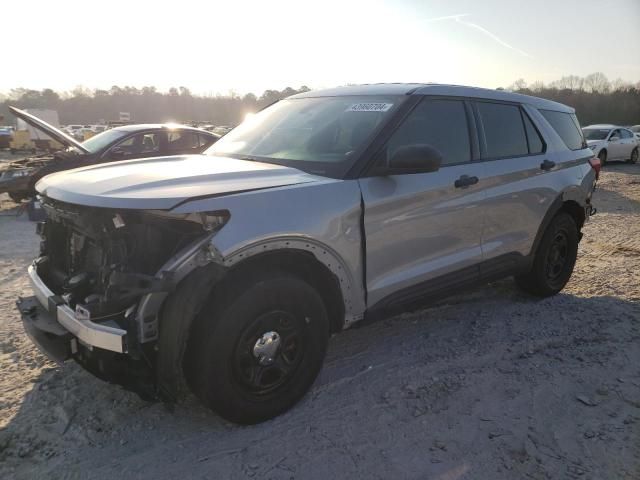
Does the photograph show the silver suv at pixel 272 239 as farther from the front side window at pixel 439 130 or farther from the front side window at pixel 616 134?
the front side window at pixel 616 134

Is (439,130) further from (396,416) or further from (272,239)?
(396,416)

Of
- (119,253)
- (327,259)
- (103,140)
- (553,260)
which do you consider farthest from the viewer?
(103,140)

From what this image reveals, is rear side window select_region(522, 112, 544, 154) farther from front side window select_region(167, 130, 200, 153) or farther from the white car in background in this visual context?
the white car in background

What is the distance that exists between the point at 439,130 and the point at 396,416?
80.4 inches

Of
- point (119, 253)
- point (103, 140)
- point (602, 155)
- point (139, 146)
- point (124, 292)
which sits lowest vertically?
point (602, 155)

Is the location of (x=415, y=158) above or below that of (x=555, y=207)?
above

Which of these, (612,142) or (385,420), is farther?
(612,142)

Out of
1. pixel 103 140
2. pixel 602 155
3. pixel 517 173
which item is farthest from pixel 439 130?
pixel 602 155

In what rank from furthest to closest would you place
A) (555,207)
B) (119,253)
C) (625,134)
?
(625,134), (555,207), (119,253)

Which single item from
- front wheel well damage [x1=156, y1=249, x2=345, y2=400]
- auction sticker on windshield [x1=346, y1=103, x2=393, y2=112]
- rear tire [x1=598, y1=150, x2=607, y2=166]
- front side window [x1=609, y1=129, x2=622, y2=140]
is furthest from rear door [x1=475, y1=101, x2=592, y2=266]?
front side window [x1=609, y1=129, x2=622, y2=140]

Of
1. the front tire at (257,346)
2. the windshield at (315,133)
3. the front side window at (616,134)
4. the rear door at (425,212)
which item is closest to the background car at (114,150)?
the windshield at (315,133)

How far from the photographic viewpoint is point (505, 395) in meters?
3.19

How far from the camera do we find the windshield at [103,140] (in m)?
8.82

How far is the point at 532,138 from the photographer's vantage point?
4547 millimetres
